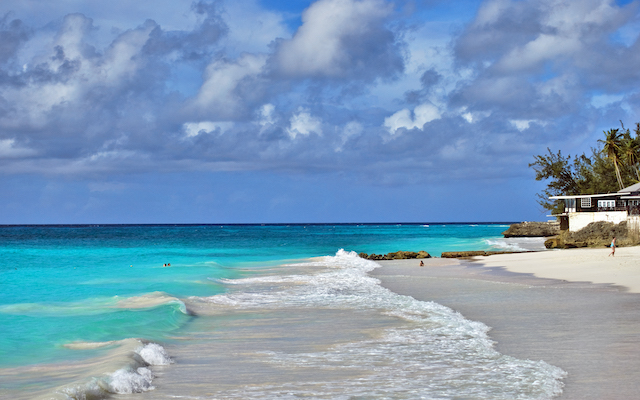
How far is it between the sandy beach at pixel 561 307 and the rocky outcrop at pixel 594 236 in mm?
15050

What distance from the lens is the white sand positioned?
21.1 meters

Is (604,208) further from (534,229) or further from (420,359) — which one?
(420,359)

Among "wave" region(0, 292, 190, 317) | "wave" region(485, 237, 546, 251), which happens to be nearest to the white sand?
"wave" region(0, 292, 190, 317)

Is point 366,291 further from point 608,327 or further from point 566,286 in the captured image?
point 608,327

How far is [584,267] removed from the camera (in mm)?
25781

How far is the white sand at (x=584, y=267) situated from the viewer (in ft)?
69.3

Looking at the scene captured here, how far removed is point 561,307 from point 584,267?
39.8 feet

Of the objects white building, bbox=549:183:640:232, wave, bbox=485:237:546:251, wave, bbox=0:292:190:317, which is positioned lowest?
wave, bbox=485:237:546:251

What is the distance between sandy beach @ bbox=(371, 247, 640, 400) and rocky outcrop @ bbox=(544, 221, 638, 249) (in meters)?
15.1

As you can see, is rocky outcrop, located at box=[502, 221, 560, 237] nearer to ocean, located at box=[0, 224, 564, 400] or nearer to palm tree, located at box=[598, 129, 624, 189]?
palm tree, located at box=[598, 129, 624, 189]

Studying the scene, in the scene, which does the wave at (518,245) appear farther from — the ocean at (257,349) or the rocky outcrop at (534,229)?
the ocean at (257,349)

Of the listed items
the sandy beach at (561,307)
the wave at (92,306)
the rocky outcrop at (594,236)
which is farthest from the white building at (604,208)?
the wave at (92,306)

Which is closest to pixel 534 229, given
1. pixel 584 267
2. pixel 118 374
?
pixel 584 267

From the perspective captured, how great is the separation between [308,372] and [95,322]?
9.10 metres
